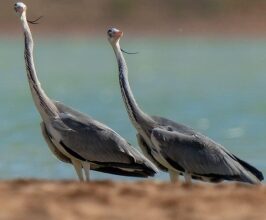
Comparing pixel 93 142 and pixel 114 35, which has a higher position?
pixel 114 35

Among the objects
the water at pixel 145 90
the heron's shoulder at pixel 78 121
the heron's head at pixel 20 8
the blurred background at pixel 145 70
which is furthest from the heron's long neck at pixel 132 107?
the water at pixel 145 90

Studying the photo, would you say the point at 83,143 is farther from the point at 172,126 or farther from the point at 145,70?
the point at 145,70

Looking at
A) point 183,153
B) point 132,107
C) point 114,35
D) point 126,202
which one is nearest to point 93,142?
point 132,107

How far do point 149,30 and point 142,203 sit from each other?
6400 centimetres

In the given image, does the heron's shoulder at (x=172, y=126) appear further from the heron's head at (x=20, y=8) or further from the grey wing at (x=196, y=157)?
the heron's head at (x=20, y=8)

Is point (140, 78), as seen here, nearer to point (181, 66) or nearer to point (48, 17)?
point (181, 66)

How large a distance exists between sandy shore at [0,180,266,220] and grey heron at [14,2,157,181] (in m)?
1.99

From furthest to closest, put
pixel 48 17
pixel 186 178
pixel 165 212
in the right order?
pixel 48 17 < pixel 186 178 < pixel 165 212

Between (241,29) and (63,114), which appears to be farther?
(241,29)

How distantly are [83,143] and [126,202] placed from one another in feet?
9.00

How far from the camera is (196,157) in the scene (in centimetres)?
874

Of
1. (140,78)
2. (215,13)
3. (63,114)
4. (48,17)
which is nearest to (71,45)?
(48,17)

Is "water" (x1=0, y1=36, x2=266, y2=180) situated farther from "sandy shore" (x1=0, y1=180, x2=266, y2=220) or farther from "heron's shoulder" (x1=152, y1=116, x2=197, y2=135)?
"sandy shore" (x1=0, y1=180, x2=266, y2=220)

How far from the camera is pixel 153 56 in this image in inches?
2410
